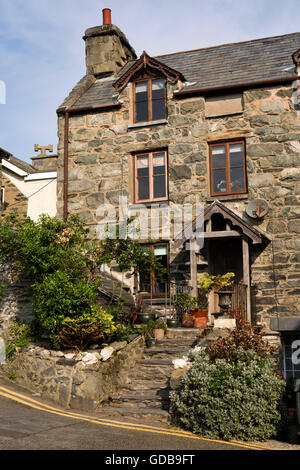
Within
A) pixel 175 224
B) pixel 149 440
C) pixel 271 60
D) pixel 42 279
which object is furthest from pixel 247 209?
pixel 149 440

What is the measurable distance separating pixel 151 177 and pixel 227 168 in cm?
246

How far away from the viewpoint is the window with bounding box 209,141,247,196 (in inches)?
642

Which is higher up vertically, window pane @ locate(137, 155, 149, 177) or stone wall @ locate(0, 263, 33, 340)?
window pane @ locate(137, 155, 149, 177)

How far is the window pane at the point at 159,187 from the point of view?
56.0 feet

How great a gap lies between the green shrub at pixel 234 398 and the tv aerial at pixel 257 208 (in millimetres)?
6471

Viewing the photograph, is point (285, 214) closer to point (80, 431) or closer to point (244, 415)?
point (244, 415)

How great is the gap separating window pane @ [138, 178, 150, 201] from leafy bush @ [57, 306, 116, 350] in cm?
574

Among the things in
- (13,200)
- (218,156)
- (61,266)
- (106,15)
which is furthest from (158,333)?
(106,15)

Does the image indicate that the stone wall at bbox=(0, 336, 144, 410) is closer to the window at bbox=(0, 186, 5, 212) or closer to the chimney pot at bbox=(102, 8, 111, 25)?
the window at bbox=(0, 186, 5, 212)

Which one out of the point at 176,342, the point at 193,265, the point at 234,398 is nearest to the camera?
the point at 234,398

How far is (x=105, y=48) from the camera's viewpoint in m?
19.8

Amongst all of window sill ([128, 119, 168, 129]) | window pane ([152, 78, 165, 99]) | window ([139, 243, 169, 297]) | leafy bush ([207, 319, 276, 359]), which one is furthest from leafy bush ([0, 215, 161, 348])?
window pane ([152, 78, 165, 99])

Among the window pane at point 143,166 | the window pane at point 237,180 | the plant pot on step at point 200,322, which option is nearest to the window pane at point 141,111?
the window pane at point 143,166

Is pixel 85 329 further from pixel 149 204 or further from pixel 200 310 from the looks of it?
pixel 149 204
